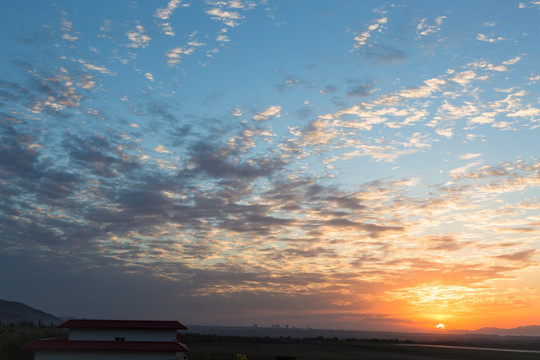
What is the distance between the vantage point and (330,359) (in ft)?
271

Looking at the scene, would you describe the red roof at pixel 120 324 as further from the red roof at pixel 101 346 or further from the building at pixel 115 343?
the red roof at pixel 101 346

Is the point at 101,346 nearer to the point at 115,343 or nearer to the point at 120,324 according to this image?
the point at 115,343

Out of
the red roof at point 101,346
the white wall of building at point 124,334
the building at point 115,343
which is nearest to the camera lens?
the red roof at point 101,346

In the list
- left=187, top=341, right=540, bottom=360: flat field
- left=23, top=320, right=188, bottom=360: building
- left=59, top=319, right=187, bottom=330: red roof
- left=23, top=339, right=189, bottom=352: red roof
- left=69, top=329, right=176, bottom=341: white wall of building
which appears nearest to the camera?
left=23, top=339, right=189, bottom=352: red roof

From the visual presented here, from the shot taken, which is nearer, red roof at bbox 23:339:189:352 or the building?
red roof at bbox 23:339:189:352

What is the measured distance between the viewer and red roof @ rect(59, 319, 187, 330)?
49.6 m

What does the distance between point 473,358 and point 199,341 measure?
67.9 m

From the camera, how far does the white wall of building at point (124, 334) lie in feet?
163

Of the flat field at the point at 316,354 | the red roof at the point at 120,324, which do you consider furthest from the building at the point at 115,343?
the flat field at the point at 316,354

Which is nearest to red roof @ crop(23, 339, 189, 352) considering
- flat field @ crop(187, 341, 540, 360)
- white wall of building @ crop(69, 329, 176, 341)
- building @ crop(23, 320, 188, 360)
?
building @ crop(23, 320, 188, 360)

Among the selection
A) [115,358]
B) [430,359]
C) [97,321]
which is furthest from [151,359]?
[430,359]

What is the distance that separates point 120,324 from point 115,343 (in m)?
3.77

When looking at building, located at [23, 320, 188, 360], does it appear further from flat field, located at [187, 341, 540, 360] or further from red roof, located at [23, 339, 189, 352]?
flat field, located at [187, 341, 540, 360]

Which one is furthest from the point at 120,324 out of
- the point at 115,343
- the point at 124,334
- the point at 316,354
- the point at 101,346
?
the point at 316,354
